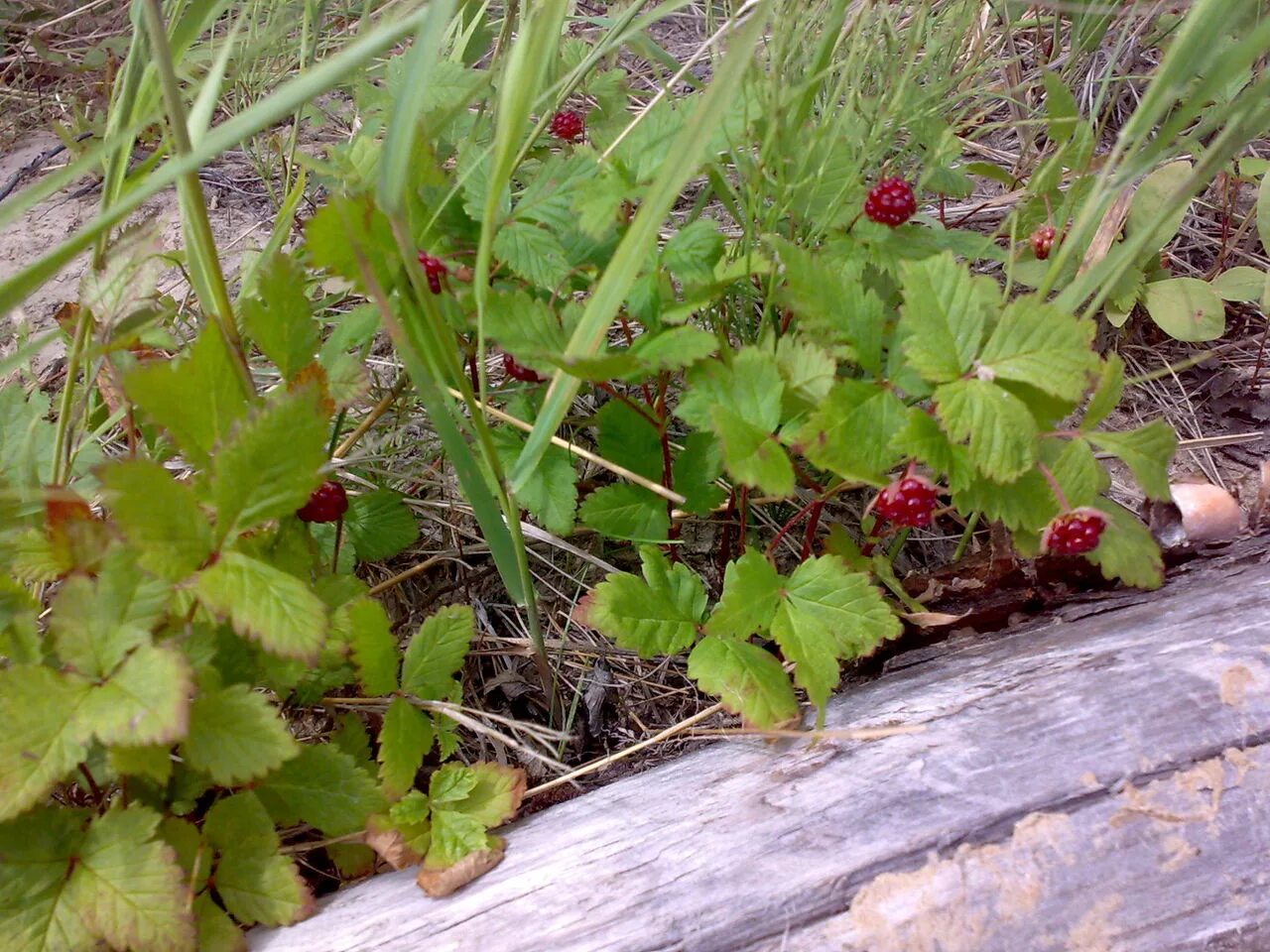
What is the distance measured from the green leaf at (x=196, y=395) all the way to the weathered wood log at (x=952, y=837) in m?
0.52

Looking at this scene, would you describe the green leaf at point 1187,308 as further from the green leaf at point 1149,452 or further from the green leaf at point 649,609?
the green leaf at point 649,609

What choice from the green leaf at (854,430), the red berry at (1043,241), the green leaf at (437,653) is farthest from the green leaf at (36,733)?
the red berry at (1043,241)

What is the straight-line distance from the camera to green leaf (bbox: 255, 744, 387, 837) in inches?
37.8

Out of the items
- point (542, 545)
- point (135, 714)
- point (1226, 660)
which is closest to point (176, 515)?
point (135, 714)

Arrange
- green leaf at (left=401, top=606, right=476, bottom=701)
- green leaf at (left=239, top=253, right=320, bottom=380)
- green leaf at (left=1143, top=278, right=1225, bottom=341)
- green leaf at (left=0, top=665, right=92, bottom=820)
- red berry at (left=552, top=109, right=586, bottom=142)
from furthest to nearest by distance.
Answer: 1. green leaf at (left=1143, top=278, right=1225, bottom=341)
2. red berry at (left=552, top=109, right=586, bottom=142)
3. green leaf at (left=401, top=606, right=476, bottom=701)
4. green leaf at (left=239, top=253, right=320, bottom=380)
5. green leaf at (left=0, top=665, right=92, bottom=820)

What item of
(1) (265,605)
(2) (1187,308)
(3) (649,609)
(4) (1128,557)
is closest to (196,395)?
(1) (265,605)

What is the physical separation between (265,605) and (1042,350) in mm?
835

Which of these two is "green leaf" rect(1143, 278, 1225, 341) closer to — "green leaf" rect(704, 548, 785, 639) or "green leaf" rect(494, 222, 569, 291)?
"green leaf" rect(704, 548, 785, 639)

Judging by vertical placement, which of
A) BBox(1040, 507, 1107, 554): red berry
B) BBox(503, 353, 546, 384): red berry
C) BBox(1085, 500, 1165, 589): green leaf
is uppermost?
BBox(503, 353, 546, 384): red berry

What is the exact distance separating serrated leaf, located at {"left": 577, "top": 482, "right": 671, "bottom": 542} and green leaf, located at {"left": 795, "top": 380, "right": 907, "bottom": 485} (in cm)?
30

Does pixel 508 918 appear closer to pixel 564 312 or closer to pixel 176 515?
pixel 176 515

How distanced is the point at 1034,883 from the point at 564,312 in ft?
2.57

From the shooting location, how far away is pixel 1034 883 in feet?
2.72

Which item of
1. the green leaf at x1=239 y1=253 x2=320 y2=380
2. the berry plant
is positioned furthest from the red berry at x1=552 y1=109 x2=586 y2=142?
A: the green leaf at x1=239 y1=253 x2=320 y2=380
